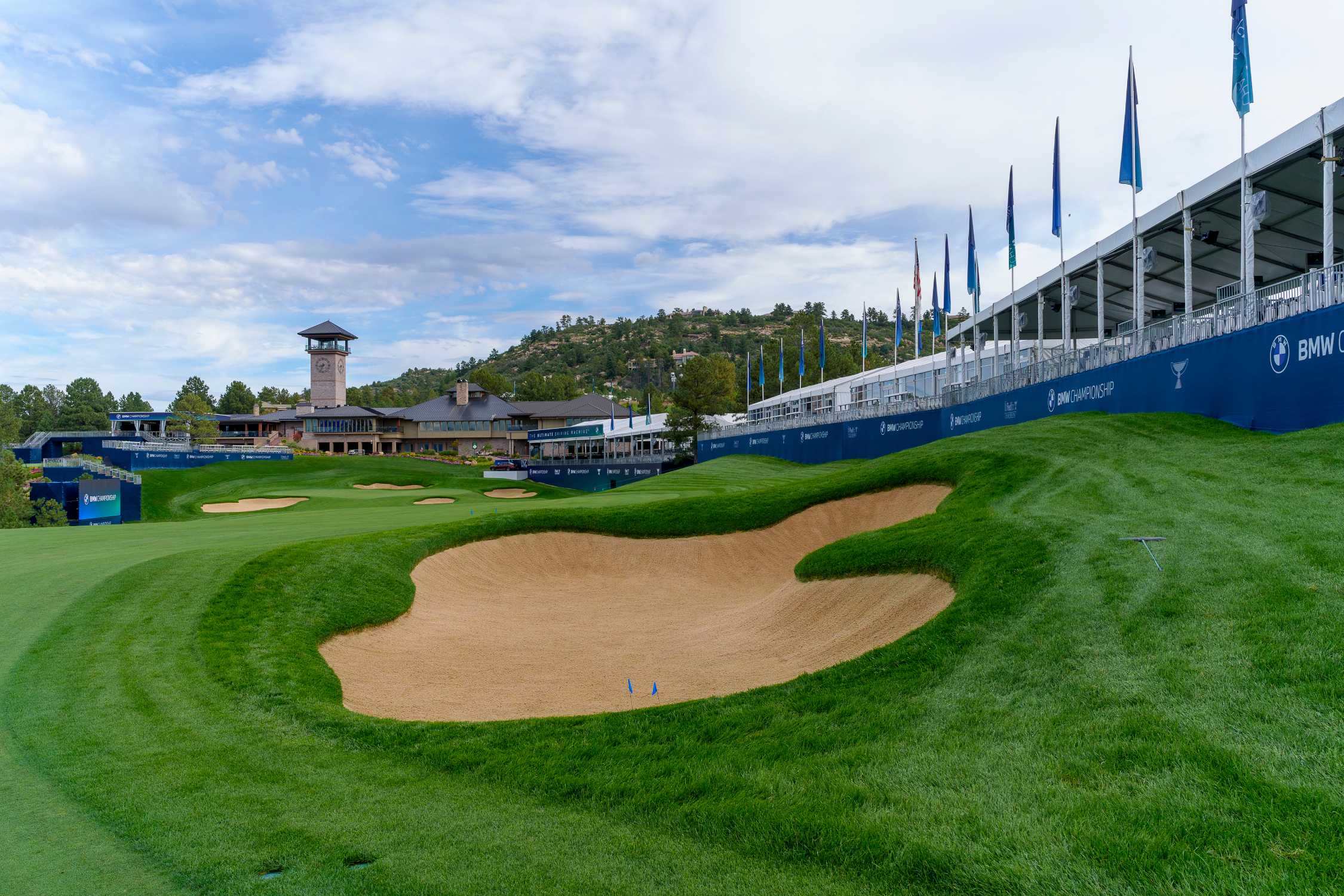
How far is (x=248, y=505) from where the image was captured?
48188mm

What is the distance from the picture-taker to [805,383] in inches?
4552

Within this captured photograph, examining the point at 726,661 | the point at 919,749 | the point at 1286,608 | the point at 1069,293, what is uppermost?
the point at 1069,293

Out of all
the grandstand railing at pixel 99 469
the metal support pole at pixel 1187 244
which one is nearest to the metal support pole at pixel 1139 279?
the metal support pole at pixel 1187 244

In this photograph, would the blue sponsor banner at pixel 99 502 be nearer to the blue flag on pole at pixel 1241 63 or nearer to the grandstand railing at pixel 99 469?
the grandstand railing at pixel 99 469

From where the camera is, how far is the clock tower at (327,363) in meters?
108

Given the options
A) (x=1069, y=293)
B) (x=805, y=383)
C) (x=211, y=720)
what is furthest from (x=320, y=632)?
(x=805, y=383)

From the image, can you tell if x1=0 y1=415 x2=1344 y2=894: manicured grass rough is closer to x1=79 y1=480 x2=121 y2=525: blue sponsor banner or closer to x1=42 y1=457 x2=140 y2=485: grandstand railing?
x1=79 y1=480 x2=121 y2=525: blue sponsor banner

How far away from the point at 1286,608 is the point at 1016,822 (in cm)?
430

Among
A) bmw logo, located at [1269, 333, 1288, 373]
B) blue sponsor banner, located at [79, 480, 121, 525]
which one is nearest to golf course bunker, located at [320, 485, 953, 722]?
bmw logo, located at [1269, 333, 1288, 373]

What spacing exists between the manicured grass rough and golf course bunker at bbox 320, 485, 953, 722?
1.24 meters

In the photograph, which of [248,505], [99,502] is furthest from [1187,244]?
[99,502]

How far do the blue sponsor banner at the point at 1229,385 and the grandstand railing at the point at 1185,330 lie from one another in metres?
0.26

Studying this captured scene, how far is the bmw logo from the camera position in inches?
753

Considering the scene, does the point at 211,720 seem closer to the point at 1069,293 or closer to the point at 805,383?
the point at 1069,293
